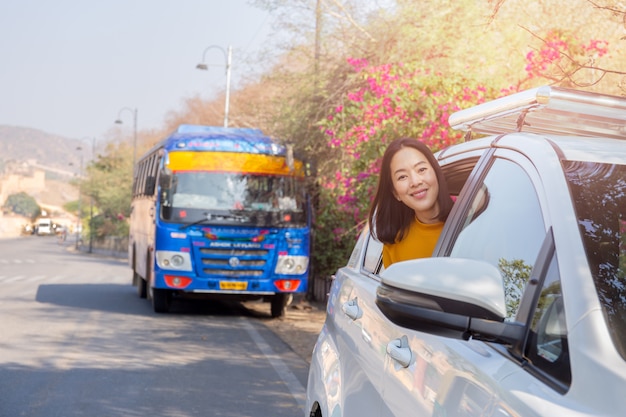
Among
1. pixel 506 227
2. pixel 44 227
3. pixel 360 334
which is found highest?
pixel 506 227

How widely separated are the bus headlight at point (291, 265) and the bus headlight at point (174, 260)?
1.39m

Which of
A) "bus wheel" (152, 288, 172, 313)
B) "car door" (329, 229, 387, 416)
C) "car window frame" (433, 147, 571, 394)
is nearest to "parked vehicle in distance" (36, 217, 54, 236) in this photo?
"bus wheel" (152, 288, 172, 313)

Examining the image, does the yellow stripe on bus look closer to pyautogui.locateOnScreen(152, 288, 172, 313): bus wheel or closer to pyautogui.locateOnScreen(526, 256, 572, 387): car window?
pyautogui.locateOnScreen(152, 288, 172, 313): bus wheel

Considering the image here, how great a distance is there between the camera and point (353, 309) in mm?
3582

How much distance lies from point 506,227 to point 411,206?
1261 mm

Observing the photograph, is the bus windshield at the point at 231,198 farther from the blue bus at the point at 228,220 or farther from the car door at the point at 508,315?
the car door at the point at 508,315

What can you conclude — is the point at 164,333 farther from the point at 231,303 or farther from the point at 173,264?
the point at 231,303

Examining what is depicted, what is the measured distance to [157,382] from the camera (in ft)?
29.6

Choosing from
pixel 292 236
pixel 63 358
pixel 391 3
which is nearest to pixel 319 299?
pixel 292 236

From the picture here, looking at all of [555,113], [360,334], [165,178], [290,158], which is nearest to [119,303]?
[165,178]

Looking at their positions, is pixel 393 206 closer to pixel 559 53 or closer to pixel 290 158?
pixel 559 53

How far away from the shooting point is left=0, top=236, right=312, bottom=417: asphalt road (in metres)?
7.88

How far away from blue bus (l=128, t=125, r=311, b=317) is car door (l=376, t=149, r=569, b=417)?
43.7ft

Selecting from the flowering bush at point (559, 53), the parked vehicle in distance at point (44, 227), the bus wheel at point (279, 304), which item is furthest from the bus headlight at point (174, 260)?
the parked vehicle in distance at point (44, 227)
